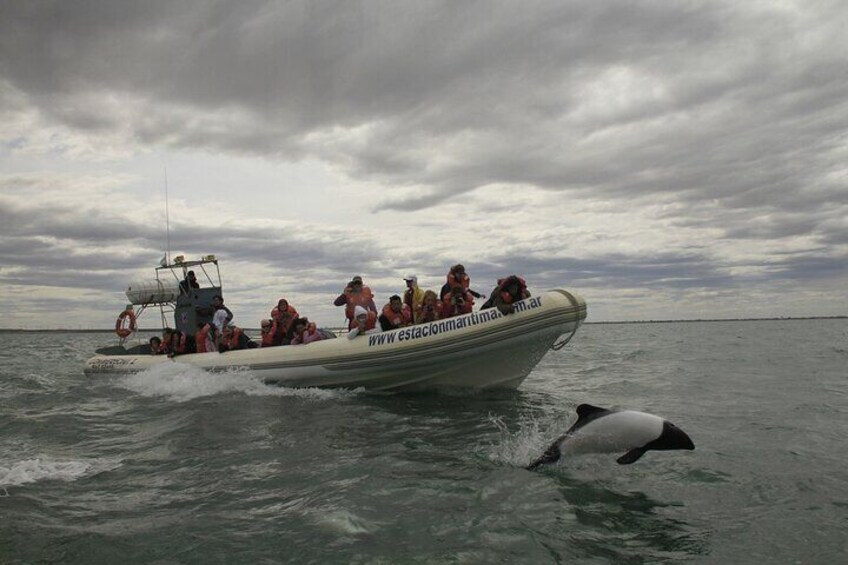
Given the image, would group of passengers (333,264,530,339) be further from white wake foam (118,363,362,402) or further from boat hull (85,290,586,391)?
white wake foam (118,363,362,402)

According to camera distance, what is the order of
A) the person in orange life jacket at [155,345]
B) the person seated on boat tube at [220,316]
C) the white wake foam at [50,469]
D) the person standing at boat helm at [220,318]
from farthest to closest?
the person in orange life jacket at [155,345], the person seated on boat tube at [220,316], the person standing at boat helm at [220,318], the white wake foam at [50,469]

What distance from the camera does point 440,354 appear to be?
9.98 metres

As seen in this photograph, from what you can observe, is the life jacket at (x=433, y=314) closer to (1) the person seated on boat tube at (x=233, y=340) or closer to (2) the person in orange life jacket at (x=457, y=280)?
(2) the person in orange life jacket at (x=457, y=280)

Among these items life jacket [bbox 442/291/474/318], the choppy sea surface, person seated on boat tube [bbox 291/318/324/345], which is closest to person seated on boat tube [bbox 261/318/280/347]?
person seated on boat tube [bbox 291/318/324/345]

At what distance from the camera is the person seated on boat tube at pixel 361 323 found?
10625 millimetres

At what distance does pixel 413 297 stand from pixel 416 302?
111 mm

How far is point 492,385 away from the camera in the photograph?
10.6 metres

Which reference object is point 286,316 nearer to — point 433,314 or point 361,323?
point 361,323

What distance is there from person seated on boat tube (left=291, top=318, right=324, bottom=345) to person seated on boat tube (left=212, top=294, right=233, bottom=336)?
2152 millimetres

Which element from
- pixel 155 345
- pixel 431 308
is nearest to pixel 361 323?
pixel 431 308

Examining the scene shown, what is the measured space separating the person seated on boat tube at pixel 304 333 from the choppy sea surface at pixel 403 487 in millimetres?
2071

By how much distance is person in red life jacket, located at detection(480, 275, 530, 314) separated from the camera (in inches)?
384

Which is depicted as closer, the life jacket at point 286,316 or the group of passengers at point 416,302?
the group of passengers at point 416,302

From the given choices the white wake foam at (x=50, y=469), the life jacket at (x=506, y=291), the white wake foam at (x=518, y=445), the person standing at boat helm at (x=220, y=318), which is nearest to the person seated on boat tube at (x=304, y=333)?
the person standing at boat helm at (x=220, y=318)
